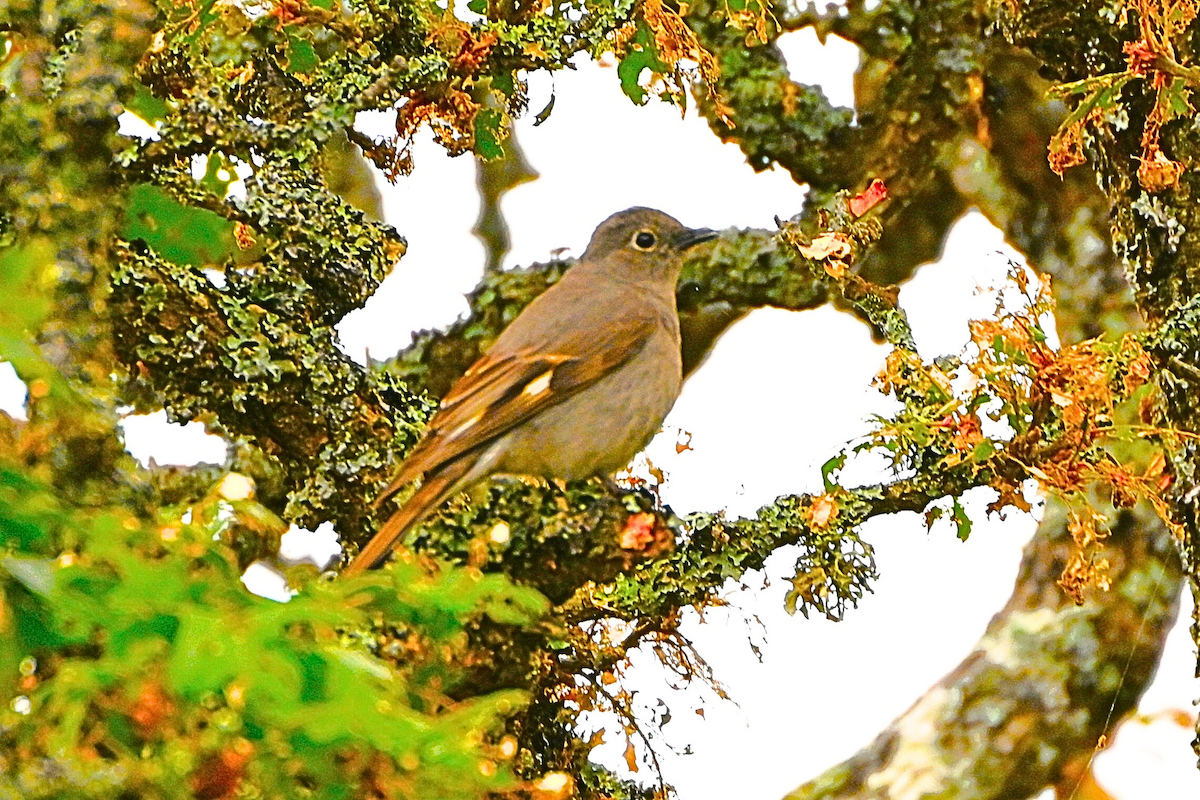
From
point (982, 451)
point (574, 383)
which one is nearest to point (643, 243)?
point (574, 383)

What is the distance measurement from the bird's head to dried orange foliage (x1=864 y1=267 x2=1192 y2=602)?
4.21 ft

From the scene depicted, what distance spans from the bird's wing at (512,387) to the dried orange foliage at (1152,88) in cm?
104

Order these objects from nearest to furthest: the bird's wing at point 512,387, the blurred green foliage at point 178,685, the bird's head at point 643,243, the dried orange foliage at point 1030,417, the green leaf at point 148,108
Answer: the blurred green foliage at point 178,685, the dried orange foliage at point 1030,417, the bird's wing at point 512,387, the green leaf at point 148,108, the bird's head at point 643,243

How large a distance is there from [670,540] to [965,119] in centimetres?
203

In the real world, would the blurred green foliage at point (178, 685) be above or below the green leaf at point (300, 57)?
below

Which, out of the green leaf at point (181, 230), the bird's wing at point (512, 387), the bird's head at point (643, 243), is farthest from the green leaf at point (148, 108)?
the bird's head at point (643, 243)

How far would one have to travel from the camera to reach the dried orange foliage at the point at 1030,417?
6.81ft

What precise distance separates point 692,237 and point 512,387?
0.84 metres

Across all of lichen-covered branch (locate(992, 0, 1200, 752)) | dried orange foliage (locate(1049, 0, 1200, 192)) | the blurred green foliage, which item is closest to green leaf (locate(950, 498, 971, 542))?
lichen-covered branch (locate(992, 0, 1200, 752))

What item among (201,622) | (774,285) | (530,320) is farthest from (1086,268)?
(201,622)

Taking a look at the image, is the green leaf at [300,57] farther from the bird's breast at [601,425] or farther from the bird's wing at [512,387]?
the bird's breast at [601,425]

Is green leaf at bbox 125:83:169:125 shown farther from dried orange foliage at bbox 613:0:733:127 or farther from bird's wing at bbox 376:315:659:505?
dried orange foliage at bbox 613:0:733:127

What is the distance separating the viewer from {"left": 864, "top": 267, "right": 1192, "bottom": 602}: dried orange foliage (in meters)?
2.07

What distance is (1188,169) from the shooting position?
2.40 metres
